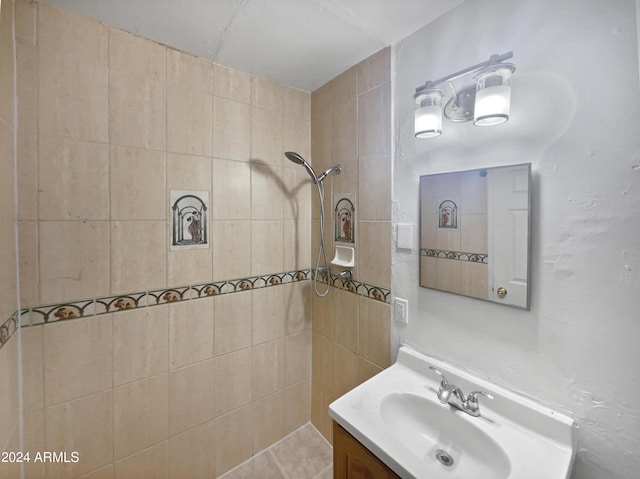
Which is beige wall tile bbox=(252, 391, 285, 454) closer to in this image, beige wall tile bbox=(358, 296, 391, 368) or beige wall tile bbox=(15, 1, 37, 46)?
beige wall tile bbox=(358, 296, 391, 368)

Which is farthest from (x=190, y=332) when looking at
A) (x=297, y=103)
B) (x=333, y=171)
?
(x=297, y=103)

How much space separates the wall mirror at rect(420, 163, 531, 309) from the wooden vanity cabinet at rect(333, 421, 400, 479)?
2.18 feet

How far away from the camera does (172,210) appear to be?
1341mm

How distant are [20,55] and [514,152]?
6.09ft

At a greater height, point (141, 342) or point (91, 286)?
point (91, 286)

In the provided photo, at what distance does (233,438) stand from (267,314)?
733 mm

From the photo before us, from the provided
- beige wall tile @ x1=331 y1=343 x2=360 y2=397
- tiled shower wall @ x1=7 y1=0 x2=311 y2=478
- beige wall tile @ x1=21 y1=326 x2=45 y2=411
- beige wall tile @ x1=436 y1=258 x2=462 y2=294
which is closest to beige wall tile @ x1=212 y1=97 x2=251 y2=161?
tiled shower wall @ x1=7 y1=0 x2=311 y2=478

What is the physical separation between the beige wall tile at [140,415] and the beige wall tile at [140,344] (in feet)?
0.17

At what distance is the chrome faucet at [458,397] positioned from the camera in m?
0.98

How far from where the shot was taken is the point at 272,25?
47.3 inches

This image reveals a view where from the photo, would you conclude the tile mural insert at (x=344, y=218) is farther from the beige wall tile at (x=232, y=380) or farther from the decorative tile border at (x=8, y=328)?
the decorative tile border at (x=8, y=328)

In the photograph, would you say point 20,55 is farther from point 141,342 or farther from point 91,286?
point 141,342

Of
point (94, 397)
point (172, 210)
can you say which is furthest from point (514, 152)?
point (94, 397)

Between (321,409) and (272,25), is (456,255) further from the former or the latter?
(321,409)
